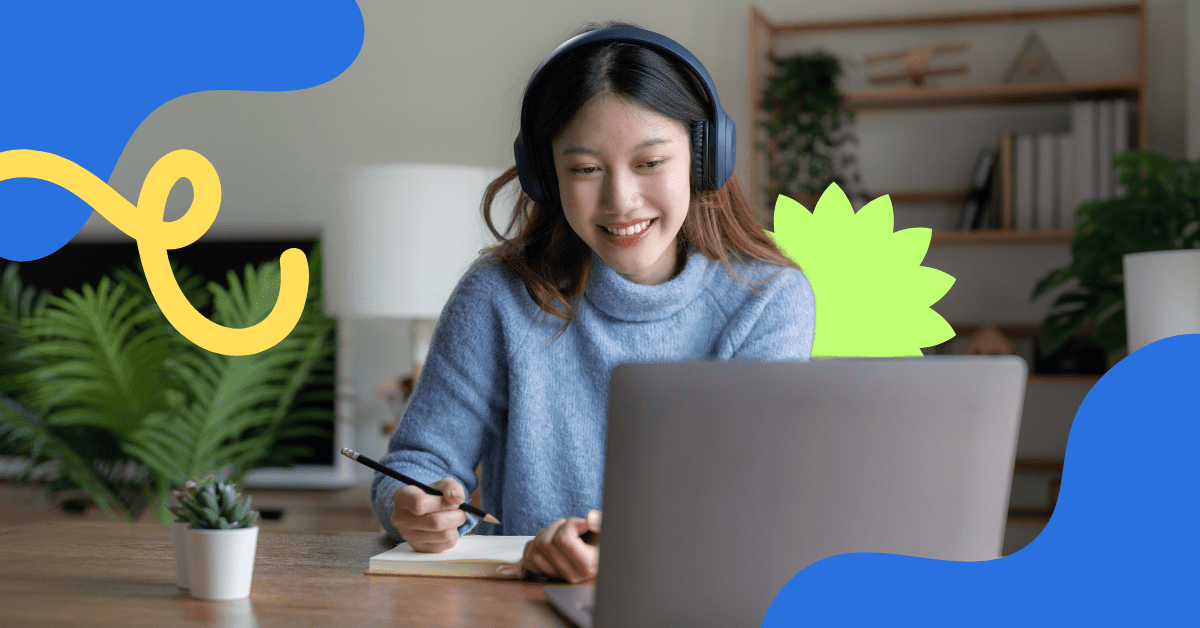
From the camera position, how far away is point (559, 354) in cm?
124

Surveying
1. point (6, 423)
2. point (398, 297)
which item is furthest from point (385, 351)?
point (6, 423)

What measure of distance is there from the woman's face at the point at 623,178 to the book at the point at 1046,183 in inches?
82.0

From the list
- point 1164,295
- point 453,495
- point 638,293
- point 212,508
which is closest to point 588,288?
point 638,293

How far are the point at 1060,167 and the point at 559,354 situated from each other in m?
2.19

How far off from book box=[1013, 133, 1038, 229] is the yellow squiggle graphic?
2.10 m

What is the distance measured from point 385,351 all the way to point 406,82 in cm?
85

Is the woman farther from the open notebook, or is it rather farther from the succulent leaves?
the succulent leaves

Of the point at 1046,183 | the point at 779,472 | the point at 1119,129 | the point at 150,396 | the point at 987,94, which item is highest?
the point at 987,94

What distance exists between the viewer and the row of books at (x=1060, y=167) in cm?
281

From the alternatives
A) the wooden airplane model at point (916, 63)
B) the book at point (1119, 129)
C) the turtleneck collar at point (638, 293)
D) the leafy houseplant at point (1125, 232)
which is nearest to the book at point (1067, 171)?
the book at point (1119, 129)

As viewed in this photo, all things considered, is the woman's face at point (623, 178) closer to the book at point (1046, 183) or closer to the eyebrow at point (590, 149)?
the eyebrow at point (590, 149)

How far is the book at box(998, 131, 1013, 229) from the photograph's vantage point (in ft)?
9.31

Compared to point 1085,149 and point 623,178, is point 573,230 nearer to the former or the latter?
point 623,178

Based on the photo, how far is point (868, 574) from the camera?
633mm
